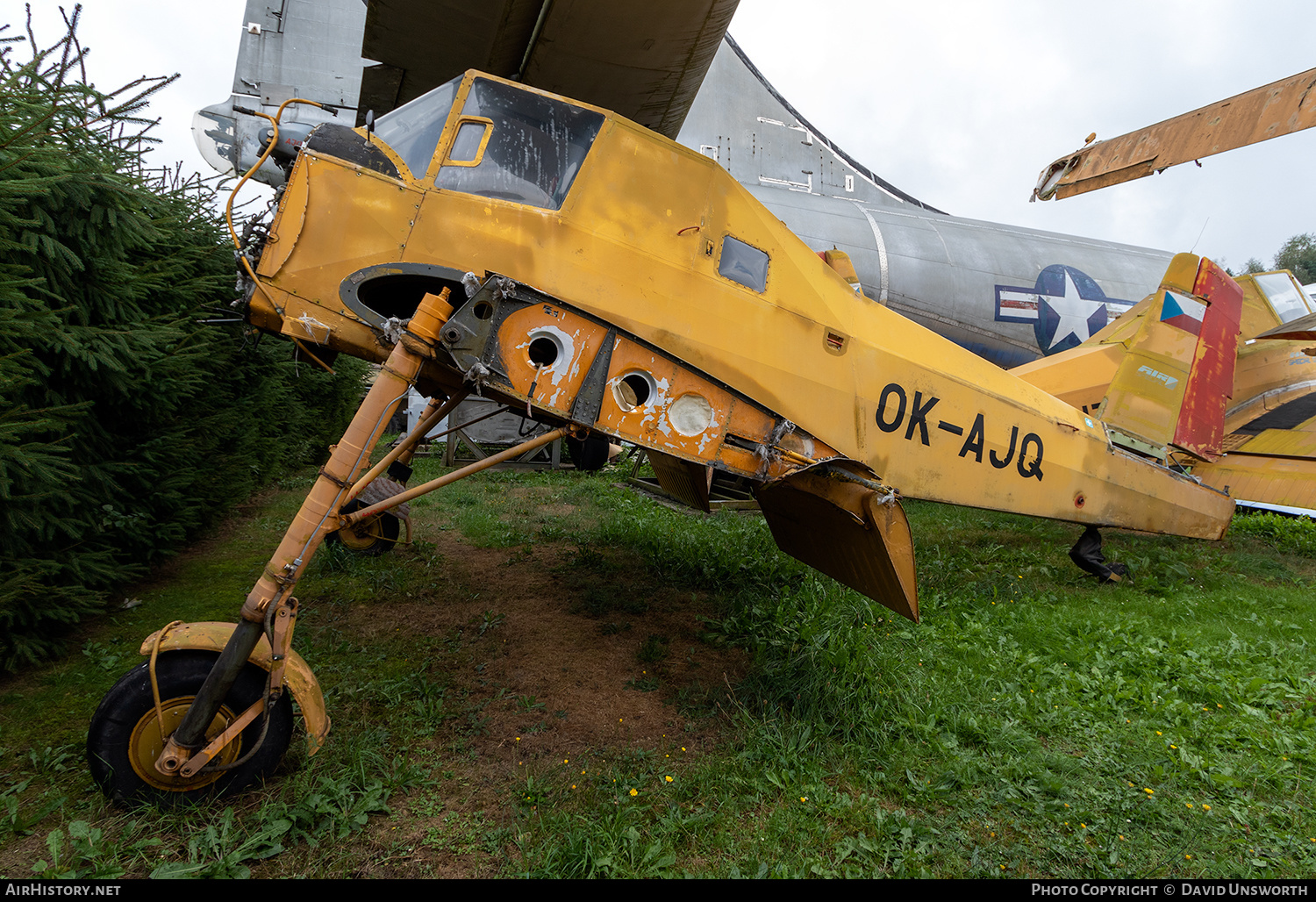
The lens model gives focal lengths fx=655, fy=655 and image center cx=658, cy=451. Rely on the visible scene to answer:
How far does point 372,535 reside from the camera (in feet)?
20.1

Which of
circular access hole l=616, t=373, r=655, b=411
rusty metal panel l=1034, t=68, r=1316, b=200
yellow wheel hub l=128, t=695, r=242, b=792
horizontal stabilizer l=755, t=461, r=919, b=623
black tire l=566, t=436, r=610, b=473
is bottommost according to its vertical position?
yellow wheel hub l=128, t=695, r=242, b=792

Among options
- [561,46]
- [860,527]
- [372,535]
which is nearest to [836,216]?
[561,46]

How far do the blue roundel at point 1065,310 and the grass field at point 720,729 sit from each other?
635 cm

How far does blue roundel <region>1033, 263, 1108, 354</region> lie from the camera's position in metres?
11.9

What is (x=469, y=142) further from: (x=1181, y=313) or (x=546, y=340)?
(x=1181, y=313)

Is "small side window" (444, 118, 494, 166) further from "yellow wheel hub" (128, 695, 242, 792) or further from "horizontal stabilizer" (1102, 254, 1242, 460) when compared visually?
"horizontal stabilizer" (1102, 254, 1242, 460)

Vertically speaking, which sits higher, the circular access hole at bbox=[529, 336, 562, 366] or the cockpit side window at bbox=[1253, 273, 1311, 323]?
the cockpit side window at bbox=[1253, 273, 1311, 323]

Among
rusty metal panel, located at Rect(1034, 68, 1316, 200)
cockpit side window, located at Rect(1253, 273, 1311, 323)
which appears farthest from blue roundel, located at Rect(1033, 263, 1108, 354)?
cockpit side window, located at Rect(1253, 273, 1311, 323)

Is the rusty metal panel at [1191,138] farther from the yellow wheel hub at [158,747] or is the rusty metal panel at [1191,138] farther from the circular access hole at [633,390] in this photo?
the yellow wheel hub at [158,747]

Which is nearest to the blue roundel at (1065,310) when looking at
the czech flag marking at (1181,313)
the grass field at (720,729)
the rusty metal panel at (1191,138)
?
the rusty metal panel at (1191,138)

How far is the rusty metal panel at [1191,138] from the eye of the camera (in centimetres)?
717

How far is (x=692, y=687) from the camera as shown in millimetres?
4207

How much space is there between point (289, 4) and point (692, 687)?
1316 centimetres
